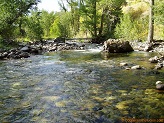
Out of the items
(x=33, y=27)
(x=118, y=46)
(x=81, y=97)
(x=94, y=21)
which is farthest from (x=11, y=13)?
(x=81, y=97)

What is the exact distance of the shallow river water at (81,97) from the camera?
709 centimetres

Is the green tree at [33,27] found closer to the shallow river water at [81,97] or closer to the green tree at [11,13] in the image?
the green tree at [11,13]

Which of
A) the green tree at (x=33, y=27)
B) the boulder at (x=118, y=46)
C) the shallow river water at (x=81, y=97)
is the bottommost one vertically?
the shallow river water at (x=81, y=97)

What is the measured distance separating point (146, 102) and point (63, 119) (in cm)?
311

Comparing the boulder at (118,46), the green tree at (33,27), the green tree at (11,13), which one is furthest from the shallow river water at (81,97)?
the green tree at (33,27)

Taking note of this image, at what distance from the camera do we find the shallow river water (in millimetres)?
7090

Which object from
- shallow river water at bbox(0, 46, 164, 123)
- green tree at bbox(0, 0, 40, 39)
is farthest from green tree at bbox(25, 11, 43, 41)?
shallow river water at bbox(0, 46, 164, 123)

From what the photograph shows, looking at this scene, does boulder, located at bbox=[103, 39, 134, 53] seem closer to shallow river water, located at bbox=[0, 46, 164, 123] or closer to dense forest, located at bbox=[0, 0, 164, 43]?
dense forest, located at bbox=[0, 0, 164, 43]

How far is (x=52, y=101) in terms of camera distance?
8.62m

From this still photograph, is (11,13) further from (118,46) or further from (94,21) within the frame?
(94,21)

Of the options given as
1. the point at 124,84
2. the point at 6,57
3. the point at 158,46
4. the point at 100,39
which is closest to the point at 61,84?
the point at 124,84

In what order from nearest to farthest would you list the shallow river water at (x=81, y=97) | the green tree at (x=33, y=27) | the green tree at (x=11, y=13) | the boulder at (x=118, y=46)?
the shallow river water at (x=81, y=97), the boulder at (x=118, y=46), the green tree at (x=11, y=13), the green tree at (x=33, y=27)

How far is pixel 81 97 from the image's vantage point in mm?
9023

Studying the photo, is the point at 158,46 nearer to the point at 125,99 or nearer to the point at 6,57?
the point at 6,57
